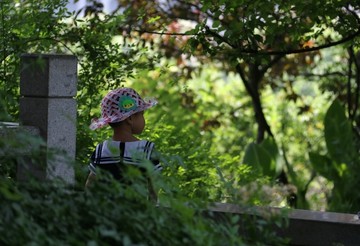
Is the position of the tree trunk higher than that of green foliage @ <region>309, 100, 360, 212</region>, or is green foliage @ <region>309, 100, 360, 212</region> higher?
the tree trunk

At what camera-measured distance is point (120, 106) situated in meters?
5.61

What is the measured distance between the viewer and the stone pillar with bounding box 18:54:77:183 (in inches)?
222

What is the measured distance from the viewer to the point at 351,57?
11000 mm

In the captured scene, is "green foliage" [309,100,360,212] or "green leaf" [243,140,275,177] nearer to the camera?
"green foliage" [309,100,360,212]

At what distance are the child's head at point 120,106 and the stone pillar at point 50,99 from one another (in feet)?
0.61

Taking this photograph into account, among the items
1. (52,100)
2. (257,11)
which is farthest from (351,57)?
(52,100)

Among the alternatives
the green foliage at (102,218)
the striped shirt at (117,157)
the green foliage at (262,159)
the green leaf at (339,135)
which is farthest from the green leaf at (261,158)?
the green foliage at (102,218)

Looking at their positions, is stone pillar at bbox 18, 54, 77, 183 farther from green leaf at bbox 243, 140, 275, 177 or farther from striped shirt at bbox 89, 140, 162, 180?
green leaf at bbox 243, 140, 275, 177

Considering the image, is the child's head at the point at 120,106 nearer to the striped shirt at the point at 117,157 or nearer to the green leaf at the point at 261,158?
the striped shirt at the point at 117,157

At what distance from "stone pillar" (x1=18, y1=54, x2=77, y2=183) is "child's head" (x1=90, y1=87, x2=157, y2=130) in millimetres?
185

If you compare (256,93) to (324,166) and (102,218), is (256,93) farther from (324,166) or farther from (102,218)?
(102,218)

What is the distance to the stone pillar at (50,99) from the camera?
5.64 metres

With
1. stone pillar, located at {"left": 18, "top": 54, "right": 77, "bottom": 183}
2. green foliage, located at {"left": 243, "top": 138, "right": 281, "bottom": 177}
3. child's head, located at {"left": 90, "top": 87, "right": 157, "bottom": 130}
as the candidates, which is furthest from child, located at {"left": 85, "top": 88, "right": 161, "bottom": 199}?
green foliage, located at {"left": 243, "top": 138, "right": 281, "bottom": 177}

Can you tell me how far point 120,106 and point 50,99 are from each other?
41cm
